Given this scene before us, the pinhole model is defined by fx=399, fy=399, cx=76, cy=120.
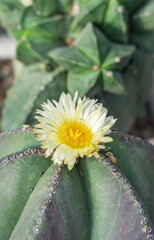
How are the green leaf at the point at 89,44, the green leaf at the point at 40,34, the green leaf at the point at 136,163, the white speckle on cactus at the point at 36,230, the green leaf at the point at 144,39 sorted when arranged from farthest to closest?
the green leaf at the point at 144,39
the green leaf at the point at 40,34
the green leaf at the point at 89,44
the green leaf at the point at 136,163
the white speckle on cactus at the point at 36,230

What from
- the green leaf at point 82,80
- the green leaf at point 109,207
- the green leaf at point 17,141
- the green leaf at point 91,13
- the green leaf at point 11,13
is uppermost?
the green leaf at point 11,13

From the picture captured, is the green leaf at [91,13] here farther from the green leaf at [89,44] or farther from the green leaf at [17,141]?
the green leaf at [17,141]

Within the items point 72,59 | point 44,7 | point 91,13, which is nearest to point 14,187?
point 72,59

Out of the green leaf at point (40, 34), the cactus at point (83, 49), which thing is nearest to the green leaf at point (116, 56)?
the cactus at point (83, 49)

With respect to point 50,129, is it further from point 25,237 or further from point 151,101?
point 151,101

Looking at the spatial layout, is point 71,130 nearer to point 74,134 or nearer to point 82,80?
point 74,134

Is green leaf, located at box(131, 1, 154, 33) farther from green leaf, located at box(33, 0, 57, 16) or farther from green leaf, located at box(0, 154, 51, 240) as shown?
green leaf, located at box(0, 154, 51, 240)

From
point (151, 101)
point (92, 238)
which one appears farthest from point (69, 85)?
point (151, 101)
